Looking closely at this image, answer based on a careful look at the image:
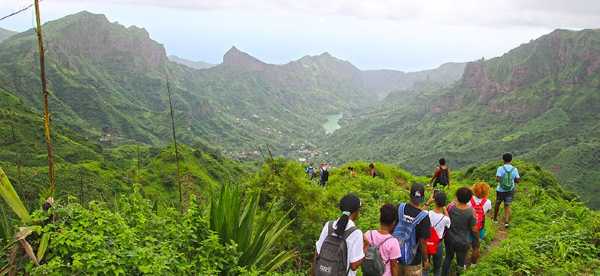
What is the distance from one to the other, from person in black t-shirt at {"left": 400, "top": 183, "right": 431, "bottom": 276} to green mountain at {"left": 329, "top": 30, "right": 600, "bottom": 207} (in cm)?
8034

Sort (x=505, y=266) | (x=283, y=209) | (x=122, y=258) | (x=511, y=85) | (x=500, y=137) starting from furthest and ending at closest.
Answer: (x=511, y=85), (x=500, y=137), (x=283, y=209), (x=505, y=266), (x=122, y=258)

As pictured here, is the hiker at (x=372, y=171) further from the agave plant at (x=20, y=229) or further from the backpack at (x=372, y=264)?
the agave plant at (x=20, y=229)

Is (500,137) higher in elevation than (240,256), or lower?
lower

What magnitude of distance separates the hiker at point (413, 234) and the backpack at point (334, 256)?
1.14 m

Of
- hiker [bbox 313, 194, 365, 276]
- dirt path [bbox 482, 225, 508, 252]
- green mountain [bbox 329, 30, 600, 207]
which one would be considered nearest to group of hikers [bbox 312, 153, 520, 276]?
hiker [bbox 313, 194, 365, 276]

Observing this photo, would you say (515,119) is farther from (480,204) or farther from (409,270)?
(409,270)

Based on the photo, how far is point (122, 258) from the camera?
301 centimetres

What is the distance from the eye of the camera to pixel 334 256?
13.0 feet

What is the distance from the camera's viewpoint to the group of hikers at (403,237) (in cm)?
397

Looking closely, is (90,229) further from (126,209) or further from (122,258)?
(126,209)

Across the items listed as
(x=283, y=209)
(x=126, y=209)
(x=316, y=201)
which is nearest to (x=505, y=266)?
(x=316, y=201)

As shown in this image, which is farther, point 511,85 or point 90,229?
point 511,85

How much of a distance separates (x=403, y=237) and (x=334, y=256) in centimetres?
126

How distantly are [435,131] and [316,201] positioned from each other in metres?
164
